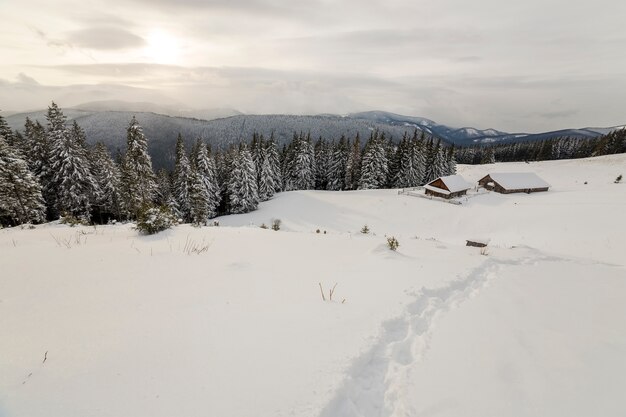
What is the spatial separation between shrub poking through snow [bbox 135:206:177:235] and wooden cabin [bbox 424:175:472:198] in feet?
141

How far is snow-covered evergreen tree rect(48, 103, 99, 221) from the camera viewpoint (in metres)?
32.8

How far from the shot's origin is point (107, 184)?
3944 centimetres

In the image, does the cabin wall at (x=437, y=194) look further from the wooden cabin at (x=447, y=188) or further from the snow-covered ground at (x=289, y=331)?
the snow-covered ground at (x=289, y=331)

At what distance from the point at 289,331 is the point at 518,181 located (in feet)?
184

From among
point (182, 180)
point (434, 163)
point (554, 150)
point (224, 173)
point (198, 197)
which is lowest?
point (198, 197)

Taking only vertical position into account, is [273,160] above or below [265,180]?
above

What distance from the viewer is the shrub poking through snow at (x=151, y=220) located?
9.82m

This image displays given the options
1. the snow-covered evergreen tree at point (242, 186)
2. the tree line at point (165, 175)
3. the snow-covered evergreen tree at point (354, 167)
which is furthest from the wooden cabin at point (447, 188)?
the snow-covered evergreen tree at point (242, 186)

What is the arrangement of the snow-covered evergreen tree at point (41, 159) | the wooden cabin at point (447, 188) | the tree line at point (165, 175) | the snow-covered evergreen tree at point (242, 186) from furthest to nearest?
the snow-covered evergreen tree at point (242, 186) < the wooden cabin at point (447, 188) < the snow-covered evergreen tree at point (41, 159) < the tree line at point (165, 175)

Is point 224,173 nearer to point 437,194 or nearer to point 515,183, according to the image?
point 437,194

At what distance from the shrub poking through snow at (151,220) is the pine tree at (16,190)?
1042 inches

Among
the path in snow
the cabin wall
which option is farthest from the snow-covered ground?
the cabin wall

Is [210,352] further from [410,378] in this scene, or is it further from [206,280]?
[410,378]

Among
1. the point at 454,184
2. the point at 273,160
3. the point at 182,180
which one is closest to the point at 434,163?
the point at 454,184
